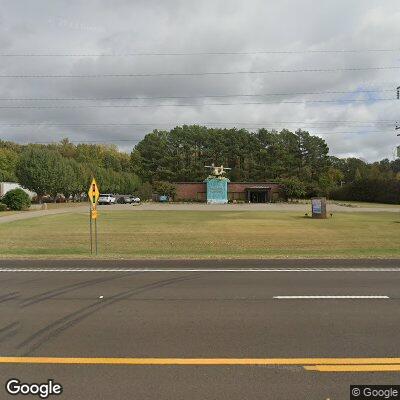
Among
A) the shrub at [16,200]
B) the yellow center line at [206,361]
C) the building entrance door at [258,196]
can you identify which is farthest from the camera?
the building entrance door at [258,196]

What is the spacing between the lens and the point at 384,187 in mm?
78938

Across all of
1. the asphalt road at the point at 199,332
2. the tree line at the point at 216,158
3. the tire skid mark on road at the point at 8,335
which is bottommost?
the asphalt road at the point at 199,332

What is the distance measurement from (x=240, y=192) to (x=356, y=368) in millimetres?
78311

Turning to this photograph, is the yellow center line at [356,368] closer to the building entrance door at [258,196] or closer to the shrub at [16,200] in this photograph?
the shrub at [16,200]

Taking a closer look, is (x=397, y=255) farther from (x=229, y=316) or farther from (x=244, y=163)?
(x=244, y=163)

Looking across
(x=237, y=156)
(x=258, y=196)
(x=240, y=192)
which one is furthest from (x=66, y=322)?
(x=237, y=156)

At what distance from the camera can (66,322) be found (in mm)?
6195

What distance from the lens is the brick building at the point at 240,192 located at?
264 feet

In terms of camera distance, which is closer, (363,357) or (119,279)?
(363,357)

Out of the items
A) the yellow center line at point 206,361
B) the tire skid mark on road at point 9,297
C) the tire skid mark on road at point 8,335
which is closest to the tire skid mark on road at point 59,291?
the tire skid mark on road at point 9,297

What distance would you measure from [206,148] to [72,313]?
107 metres

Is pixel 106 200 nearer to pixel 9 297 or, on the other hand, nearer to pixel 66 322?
pixel 9 297

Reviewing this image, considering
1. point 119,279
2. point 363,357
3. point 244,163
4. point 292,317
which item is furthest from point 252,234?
point 244,163

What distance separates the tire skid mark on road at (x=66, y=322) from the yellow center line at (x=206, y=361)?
1.04 ft
